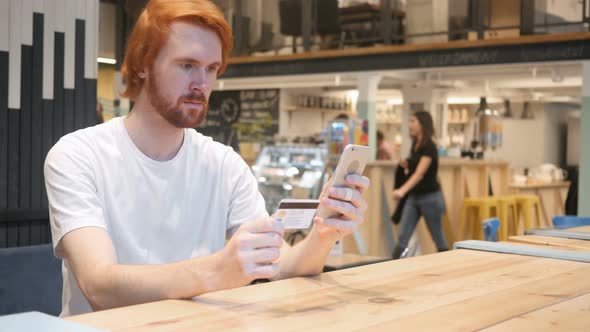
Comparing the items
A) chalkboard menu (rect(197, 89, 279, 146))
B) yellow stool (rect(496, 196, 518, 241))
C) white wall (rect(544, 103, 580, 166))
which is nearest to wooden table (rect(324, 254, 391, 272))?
yellow stool (rect(496, 196, 518, 241))

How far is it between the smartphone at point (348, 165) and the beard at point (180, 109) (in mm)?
420

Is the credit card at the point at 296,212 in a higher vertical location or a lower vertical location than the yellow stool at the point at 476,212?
higher

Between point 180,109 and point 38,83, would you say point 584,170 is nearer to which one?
point 38,83

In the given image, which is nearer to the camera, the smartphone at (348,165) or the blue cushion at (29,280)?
the smartphone at (348,165)

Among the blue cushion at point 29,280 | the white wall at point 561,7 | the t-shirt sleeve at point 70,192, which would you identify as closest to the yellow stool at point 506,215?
the white wall at point 561,7

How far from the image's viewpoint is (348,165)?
155 cm

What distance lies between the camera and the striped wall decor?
10.6ft

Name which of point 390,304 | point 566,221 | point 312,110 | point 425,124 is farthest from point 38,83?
point 312,110

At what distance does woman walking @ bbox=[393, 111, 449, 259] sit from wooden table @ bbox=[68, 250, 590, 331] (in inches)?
202

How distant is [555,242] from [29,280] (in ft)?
6.37

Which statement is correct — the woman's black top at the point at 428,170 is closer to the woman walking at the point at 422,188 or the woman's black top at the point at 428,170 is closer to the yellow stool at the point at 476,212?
the woman walking at the point at 422,188

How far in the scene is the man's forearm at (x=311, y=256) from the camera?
1.71 metres

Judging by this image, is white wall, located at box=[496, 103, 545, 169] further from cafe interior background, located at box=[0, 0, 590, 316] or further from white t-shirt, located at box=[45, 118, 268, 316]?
white t-shirt, located at box=[45, 118, 268, 316]

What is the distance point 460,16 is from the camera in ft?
33.0
